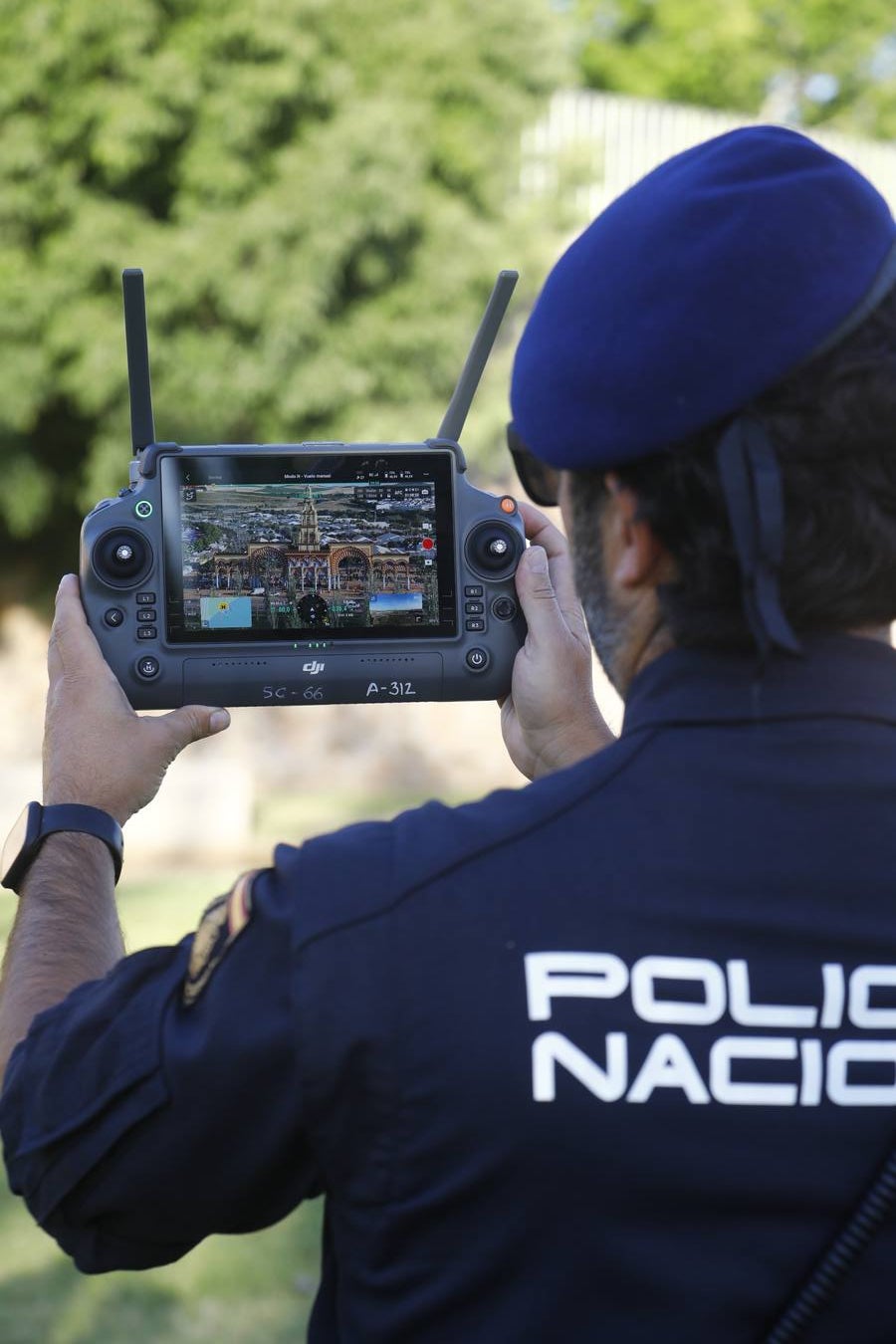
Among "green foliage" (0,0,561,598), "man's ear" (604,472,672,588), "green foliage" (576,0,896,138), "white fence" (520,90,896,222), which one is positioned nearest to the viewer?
"man's ear" (604,472,672,588)

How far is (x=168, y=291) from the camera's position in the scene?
12.0 metres

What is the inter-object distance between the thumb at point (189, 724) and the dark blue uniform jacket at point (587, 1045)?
630 millimetres

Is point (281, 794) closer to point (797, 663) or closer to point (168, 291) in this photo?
point (168, 291)

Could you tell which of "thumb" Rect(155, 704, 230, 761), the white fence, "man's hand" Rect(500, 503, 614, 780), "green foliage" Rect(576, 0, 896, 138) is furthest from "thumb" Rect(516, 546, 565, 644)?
"green foliage" Rect(576, 0, 896, 138)

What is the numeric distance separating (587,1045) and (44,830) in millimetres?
702

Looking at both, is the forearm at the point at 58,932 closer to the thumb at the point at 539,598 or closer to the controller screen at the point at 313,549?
the controller screen at the point at 313,549

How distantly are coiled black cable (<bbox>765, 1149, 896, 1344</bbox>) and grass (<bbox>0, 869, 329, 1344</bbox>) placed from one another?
11.5ft

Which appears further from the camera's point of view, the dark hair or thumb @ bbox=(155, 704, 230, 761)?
thumb @ bbox=(155, 704, 230, 761)

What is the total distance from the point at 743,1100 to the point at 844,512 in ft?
1.54

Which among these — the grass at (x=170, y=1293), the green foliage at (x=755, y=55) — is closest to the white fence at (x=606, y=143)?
the green foliage at (x=755, y=55)

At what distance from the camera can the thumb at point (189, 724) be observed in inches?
73.6

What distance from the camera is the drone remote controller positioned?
2051 mm

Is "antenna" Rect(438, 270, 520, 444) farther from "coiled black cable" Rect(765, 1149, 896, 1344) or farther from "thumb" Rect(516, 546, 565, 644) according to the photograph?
"coiled black cable" Rect(765, 1149, 896, 1344)

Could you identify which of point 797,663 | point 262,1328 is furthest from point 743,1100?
point 262,1328
